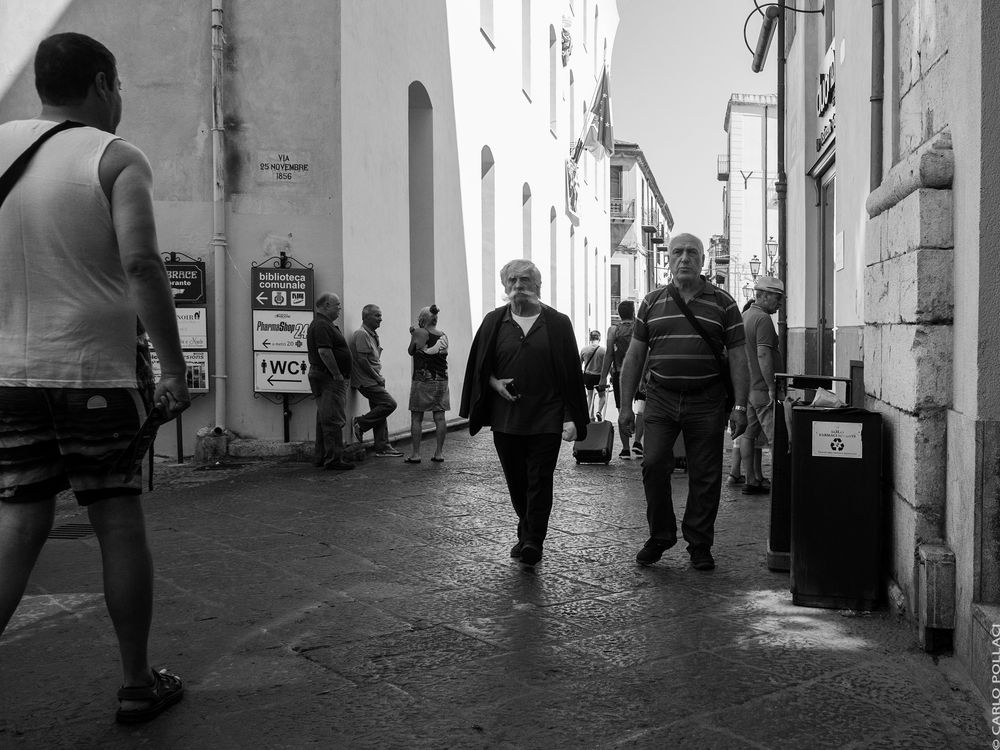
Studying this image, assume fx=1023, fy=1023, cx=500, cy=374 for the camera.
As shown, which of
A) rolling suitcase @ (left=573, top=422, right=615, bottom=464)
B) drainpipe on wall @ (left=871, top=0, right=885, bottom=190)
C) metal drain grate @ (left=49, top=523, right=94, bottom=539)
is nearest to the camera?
drainpipe on wall @ (left=871, top=0, right=885, bottom=190)

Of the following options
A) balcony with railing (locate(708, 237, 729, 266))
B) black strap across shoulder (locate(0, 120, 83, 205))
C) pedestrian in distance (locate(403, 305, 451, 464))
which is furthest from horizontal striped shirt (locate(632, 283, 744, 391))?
balcony with railing (locate(708, 237, 729, 266))

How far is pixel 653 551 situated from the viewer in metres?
5.64

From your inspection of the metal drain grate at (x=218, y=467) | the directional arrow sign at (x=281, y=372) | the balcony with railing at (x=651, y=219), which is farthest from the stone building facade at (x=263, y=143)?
the balcony with railing at (x=651, y=219)

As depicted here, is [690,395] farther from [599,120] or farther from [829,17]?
[599,120]

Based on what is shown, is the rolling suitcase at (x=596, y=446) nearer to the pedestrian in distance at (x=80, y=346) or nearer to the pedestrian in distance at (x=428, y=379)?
the pedestrian in distance at (x=428, y=379)

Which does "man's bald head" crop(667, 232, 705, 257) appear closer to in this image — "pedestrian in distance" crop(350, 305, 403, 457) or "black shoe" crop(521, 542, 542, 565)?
"black shoe" crop(521, 542, 542, 565)

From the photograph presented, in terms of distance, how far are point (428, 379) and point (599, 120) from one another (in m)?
20.1

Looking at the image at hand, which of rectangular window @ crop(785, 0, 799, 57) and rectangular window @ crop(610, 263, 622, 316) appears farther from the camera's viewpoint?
rectangular window @ crop(610, 263, 622, 316)

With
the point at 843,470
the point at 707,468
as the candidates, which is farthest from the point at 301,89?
the point at 843,470

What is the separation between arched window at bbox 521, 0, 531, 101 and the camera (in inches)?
872

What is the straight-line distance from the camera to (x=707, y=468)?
5.64 metres

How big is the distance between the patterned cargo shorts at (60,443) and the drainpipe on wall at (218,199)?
26.3ft

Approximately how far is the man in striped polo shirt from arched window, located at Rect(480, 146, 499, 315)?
499 inches

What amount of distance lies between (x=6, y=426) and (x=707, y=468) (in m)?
3.67
